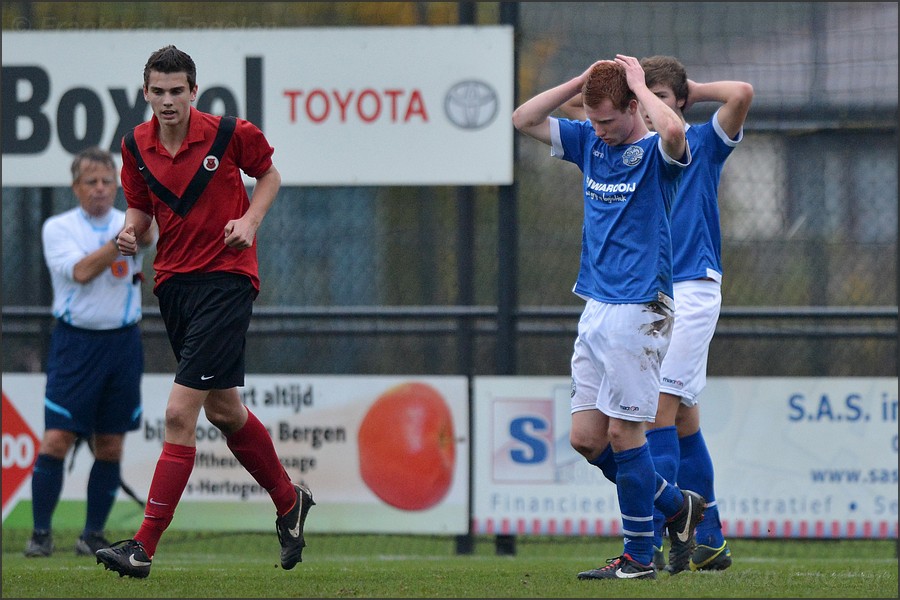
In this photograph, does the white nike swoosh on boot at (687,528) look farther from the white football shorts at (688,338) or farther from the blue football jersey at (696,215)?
the blue football jersey at (696,215)

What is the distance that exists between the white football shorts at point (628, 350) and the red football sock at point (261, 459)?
128 cm

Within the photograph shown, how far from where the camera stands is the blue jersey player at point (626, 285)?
4473 mm

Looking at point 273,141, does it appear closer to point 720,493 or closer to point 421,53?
point 421,53

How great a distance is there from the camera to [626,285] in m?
4.50

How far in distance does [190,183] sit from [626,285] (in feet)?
5.36

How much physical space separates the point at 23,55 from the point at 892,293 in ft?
17.9

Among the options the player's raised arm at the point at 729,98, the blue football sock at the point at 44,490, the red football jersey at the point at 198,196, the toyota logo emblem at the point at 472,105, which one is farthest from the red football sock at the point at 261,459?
the toyota logo emblem at the point at 472,105

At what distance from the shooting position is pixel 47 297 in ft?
25.3

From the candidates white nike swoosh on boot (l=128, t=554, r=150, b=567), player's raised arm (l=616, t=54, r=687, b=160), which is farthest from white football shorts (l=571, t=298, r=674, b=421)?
white nike swoosh on boot (l=128, t=554, r=150, b=567)

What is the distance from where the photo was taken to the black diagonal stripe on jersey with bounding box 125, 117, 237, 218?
15.0 feet

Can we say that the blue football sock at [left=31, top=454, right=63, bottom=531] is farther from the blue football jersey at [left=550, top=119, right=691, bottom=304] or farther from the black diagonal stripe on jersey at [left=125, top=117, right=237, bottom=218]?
the blue football jersey at [left=550, top=119, right=691, bottom=304]

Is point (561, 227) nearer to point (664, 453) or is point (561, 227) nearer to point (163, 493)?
point (664, 453)

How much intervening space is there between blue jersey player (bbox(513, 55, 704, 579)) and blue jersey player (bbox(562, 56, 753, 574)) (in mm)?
521

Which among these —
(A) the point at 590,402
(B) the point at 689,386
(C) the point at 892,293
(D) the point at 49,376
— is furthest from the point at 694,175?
(D) the point at 49,376
